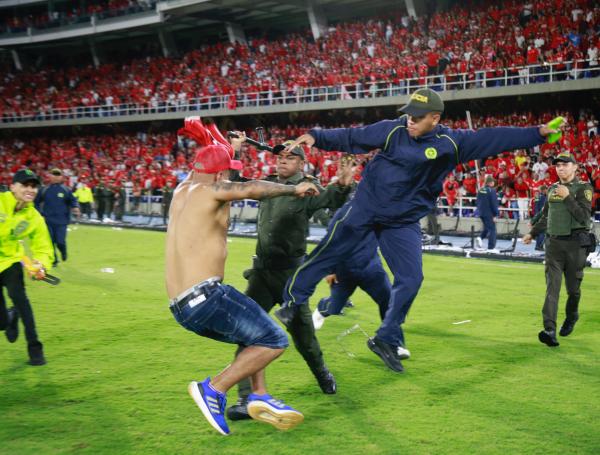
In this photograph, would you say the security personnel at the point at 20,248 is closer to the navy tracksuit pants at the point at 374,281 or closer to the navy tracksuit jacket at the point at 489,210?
the navy tracksuit pants at the point at 374,281

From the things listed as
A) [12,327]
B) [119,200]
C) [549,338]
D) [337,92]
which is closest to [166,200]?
[119,200]

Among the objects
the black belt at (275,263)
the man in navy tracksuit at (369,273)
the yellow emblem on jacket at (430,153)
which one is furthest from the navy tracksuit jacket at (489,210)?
the black belt at (275,263)

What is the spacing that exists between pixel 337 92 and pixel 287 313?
23.6 metres

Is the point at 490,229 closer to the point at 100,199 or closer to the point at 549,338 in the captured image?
the point at 549,338

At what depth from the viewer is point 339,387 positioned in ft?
18.9

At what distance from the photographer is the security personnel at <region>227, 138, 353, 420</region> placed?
5.38 metres

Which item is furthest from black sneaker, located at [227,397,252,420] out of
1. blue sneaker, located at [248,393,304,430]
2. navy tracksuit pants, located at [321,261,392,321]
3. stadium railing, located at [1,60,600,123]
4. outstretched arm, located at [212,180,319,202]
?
stadium railing, located at [1,60,600,123]

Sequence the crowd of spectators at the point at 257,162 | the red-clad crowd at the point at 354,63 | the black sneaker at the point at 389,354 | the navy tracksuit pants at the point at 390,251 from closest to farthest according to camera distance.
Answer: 1. the navy tracksuit pants at the point at 390,251
2. the black sneaker at the point at 389,354
3. the crowd of spectators at the point at 257,162
4. the red-clad crowd at the point at 354,63

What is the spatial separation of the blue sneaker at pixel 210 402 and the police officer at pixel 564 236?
424 cm

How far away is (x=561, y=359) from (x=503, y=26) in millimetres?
21174

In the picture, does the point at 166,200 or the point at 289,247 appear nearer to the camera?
the point at 289,247

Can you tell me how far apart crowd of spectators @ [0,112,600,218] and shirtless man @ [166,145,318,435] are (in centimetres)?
1530

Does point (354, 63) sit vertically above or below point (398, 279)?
above

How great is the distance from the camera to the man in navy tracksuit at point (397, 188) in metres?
5.60
